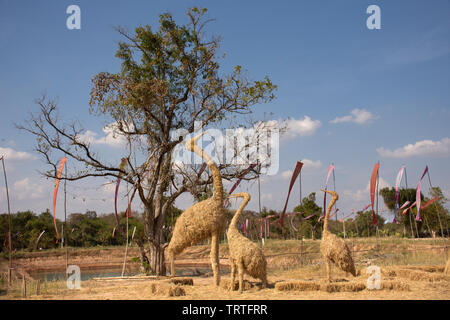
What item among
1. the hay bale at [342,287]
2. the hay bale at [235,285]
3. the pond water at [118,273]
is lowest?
the pond water at [118,273]

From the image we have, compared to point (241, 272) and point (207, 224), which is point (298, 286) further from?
point (207, 224)

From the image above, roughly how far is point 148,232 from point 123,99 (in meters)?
4.21

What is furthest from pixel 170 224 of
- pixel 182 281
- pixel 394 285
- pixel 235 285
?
pixel 394 285

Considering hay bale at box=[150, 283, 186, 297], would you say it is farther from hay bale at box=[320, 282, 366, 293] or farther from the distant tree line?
the distant tree line

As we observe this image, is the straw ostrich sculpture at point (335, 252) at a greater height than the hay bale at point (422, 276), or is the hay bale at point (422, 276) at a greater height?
the straw ostrich sculpture at point (335, 252)

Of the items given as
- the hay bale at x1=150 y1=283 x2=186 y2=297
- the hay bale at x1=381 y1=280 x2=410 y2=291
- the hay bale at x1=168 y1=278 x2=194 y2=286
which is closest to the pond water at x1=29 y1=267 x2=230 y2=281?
the hay bale at x1=168 y1=278 x2=194 y2=286

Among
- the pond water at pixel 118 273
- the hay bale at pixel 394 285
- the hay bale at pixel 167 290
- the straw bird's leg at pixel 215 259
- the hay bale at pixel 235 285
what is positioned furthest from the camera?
the pond water at pixel 118 273

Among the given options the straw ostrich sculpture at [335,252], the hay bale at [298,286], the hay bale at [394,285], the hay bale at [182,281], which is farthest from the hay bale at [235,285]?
the hay bale at [394,285]

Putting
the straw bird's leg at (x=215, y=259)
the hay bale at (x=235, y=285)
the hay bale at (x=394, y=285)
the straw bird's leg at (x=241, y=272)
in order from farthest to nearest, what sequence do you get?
1. the straw bird's leg at (x=215, y=259)
2. the hay bale at (x=235, y=285)
3. the straw bird's leg at (x=241, y=272)
4. the hay bale at (x=394, y=285)

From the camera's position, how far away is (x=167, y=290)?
20.7ft

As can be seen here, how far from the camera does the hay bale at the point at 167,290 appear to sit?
20.5ft

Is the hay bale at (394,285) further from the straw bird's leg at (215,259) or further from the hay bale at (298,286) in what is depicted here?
the straw bird's leg at (215,259)

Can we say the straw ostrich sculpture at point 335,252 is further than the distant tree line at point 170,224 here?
No
